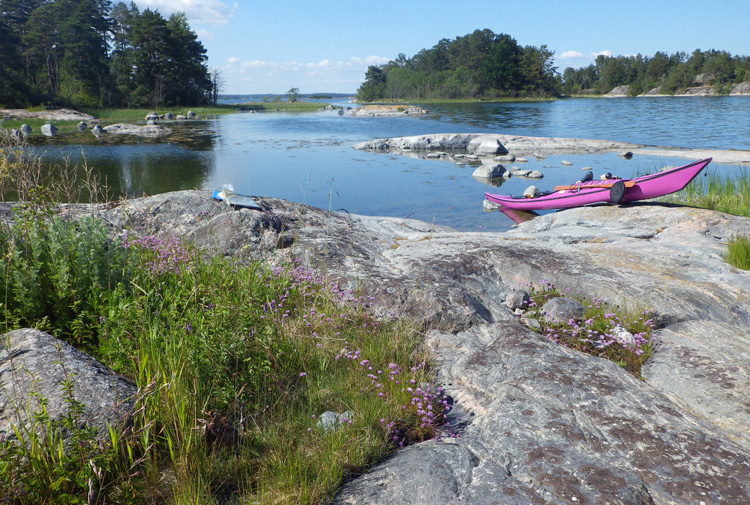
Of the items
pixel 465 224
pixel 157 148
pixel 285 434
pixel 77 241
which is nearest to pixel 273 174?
pixel 465 224

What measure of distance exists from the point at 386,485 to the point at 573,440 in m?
1.12

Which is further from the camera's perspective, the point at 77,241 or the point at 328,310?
the point at 328,310

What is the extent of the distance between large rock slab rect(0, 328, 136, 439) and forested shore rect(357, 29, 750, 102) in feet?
392

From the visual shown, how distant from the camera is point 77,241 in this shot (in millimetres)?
3479

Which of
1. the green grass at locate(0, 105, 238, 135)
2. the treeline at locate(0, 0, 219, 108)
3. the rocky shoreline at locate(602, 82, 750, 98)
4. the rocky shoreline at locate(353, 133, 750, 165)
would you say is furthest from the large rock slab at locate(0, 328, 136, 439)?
the rocky shoreline at locate(602, 82, 750, 98)

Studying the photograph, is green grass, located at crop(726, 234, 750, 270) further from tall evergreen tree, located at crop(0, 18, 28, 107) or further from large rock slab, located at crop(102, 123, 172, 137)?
tall evergreen tree, located at crop(0, 18, 28, 107)

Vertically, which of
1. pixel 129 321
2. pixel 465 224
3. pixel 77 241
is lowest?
pixel 465 224

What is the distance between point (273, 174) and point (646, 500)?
67.4 ft

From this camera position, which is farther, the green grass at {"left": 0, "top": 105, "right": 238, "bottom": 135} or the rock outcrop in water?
the green grass at {"left": 0, "top": 105, "right": 238, "bottom": 135}

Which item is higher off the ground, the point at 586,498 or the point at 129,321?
the point at 129,321

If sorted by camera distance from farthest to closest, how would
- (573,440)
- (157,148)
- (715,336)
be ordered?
(157,148) → (715,336) → (573,440)

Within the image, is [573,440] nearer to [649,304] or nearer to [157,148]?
[649,304]

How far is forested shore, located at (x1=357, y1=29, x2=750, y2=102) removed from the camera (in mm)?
114625

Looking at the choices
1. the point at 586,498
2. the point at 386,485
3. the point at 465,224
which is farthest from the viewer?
the point at 465,224
